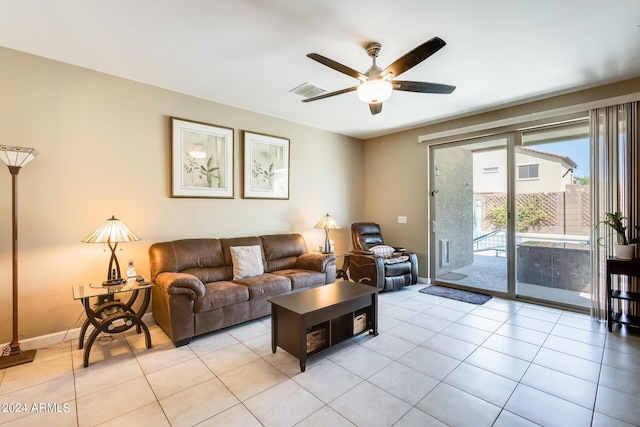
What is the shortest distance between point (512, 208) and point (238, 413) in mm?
4303

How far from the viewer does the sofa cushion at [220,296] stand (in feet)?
9.38

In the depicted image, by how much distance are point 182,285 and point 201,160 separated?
176cm

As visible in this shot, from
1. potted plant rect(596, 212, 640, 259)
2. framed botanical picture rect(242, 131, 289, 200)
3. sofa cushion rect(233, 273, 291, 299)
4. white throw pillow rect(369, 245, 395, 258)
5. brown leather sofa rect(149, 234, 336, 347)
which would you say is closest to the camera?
brown leather sofa rect(149, 234, 336, 347)

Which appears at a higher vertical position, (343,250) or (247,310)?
(343,250)

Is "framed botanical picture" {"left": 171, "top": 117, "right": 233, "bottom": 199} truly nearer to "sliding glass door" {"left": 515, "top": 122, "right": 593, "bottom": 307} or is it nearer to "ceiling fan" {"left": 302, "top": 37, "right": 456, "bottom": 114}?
"ceiling fan" {"left": 302, "top": 37, "right": 456, "bottom": 114}

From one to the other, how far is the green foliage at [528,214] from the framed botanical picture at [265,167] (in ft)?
11.1

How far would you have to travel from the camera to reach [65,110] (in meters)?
2.89

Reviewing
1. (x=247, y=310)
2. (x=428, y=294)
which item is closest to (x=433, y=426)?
(x=247, y=310)

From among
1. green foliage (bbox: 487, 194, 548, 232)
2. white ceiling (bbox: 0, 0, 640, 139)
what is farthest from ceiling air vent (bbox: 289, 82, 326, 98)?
green foliage (bbox: 487, 194, 548, 232)

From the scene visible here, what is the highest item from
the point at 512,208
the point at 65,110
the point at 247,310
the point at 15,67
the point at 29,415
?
the point at 15,67

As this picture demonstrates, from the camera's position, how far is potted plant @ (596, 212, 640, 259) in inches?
119

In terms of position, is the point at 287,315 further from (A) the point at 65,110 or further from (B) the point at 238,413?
(A) the point at 65,110

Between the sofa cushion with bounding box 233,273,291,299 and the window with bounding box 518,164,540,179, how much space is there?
3651mm

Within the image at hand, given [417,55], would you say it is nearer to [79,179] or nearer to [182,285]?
[182,285]
